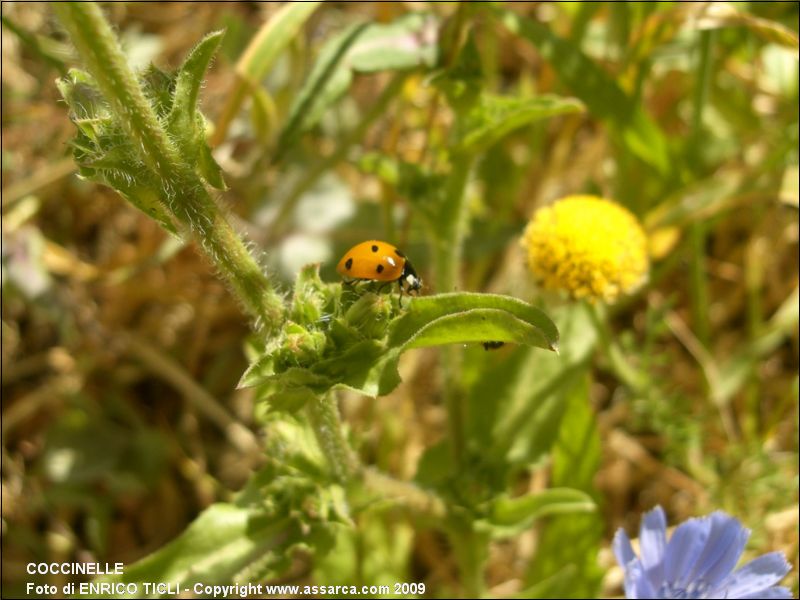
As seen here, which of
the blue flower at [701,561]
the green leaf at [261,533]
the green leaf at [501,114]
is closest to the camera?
the blue flower at [701,561]

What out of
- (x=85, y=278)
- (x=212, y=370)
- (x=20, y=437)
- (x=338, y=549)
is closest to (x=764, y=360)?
(x=338, y=549)

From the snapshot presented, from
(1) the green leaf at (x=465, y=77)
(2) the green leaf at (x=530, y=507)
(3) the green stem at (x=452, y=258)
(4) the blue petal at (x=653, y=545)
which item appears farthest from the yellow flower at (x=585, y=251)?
(4) the blue petal at (x=653, y=545)

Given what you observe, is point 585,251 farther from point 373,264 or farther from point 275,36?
point 275,36

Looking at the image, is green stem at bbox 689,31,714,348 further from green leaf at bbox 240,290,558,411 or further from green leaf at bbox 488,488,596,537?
green leaf at bbox 240,290,558,411

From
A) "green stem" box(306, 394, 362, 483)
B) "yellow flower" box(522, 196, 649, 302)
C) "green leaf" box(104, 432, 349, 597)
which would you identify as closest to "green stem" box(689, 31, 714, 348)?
"yellow flower" box(522, 196, 649, 302)

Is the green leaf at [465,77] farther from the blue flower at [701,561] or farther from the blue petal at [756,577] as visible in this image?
the blue petal at [756,577]
